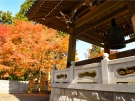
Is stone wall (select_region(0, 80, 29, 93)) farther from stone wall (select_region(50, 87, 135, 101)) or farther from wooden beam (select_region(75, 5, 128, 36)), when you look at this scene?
wooden beam (select_region(75, 5, 128, 36))

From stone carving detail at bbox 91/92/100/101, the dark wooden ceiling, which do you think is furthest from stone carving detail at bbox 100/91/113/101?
the dark wooden ceiling

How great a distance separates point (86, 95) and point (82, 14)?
3160mm

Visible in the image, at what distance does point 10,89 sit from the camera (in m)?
15.0

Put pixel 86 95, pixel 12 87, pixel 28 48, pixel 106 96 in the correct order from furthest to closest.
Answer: pixel 12 87 → pixel 28 48 → pixel 86 95 → pixel 106 96

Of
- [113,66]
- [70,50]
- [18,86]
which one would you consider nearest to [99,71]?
[113,66]

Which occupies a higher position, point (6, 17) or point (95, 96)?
point (6, 17)

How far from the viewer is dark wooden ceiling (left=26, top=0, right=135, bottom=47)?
4.74 m

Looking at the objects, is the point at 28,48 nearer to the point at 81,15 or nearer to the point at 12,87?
the point at 12,87

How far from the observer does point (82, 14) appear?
572 centimetres

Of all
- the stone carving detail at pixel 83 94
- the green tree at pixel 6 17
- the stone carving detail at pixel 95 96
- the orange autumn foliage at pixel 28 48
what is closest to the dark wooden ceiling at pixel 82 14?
the stone carving detail at pixel 83 94

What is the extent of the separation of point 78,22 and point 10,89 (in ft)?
41.0

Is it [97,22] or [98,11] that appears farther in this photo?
[97,22]

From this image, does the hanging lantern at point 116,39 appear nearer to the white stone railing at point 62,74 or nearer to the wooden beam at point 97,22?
the wooden beam at point 97,22

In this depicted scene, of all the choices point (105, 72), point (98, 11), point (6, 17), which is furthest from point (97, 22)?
point (6, 17)
